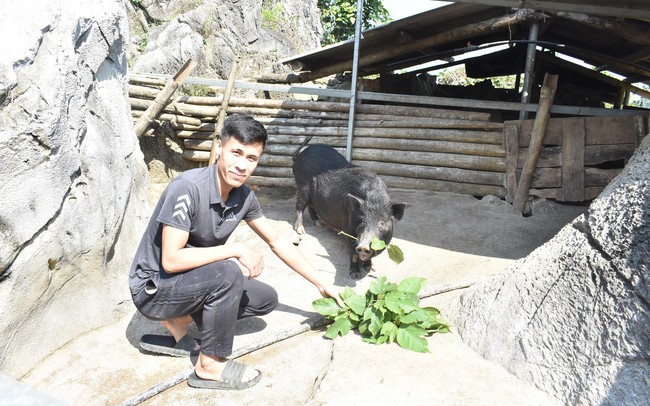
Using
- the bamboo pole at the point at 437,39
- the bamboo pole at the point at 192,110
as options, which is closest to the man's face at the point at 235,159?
the bamboo pole at the point at 192,110

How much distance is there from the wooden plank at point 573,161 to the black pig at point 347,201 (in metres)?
2.58

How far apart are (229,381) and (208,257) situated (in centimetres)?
76

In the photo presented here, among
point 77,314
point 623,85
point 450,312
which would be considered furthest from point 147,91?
point 623,85

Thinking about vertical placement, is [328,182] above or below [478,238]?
above

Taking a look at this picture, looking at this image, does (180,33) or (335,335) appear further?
(180,33)

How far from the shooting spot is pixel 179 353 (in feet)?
11.5

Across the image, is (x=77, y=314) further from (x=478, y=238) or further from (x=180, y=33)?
(x=180, y=33)

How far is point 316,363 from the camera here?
329 centimetres

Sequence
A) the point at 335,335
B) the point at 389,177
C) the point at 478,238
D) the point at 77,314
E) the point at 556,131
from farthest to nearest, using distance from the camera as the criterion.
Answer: the point at 389,177, the point at 556,131, the point at 478,238, the point at 77,314, the point at 335,335

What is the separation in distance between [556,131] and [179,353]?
5423 mm

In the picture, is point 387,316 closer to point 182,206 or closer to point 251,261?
point 251,261

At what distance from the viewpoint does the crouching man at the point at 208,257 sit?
296 centimetres

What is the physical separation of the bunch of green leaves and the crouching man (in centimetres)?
70

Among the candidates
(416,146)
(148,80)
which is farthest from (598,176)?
(148,80)
